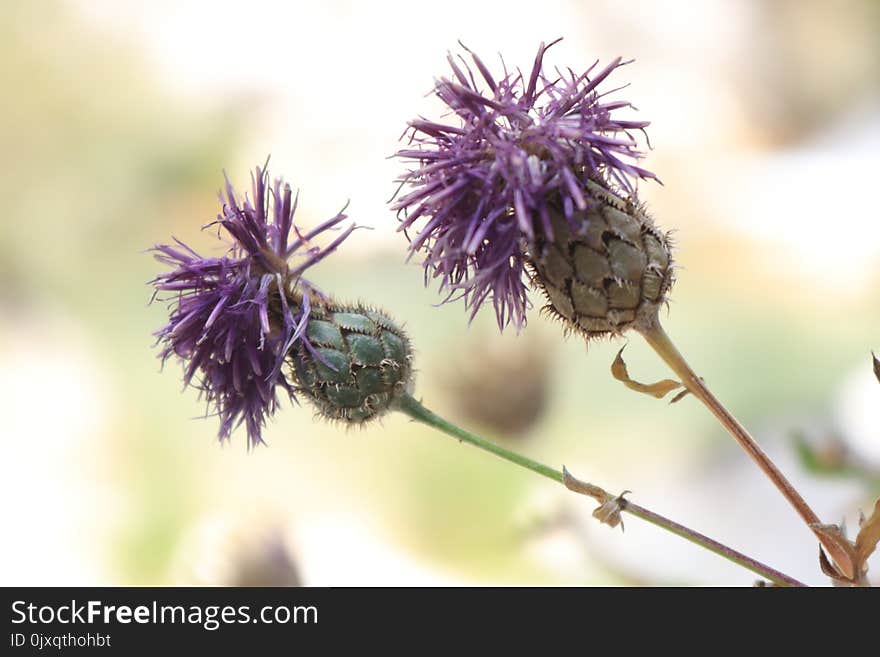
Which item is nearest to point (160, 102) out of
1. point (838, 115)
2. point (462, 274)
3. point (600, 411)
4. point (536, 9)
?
point (536, 9)

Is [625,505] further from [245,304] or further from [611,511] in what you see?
[245,304]

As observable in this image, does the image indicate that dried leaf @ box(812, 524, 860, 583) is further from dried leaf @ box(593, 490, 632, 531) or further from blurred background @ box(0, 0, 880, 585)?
blurred background @ box(0, 0, 880, 585)

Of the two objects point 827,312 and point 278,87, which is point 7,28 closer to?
point 278,87

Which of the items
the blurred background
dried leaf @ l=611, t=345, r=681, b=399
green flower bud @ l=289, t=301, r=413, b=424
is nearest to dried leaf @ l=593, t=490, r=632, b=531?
dried leaf @ l=611, t=345, r=681, b=399

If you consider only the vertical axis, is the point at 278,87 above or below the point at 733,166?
above

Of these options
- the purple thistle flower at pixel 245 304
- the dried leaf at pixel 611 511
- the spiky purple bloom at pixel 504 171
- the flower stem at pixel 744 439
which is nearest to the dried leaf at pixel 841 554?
the flower stem at pixel 744 439

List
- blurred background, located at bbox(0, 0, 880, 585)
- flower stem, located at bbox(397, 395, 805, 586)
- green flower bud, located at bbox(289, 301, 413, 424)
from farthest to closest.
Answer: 1. blurred background, located at bbox(0, 0, 880, 585)
2. green flower bud, located at bbox(289, 301, 413, 424)
3. flower stem, located at bbox(397, 395, 805, 586)
